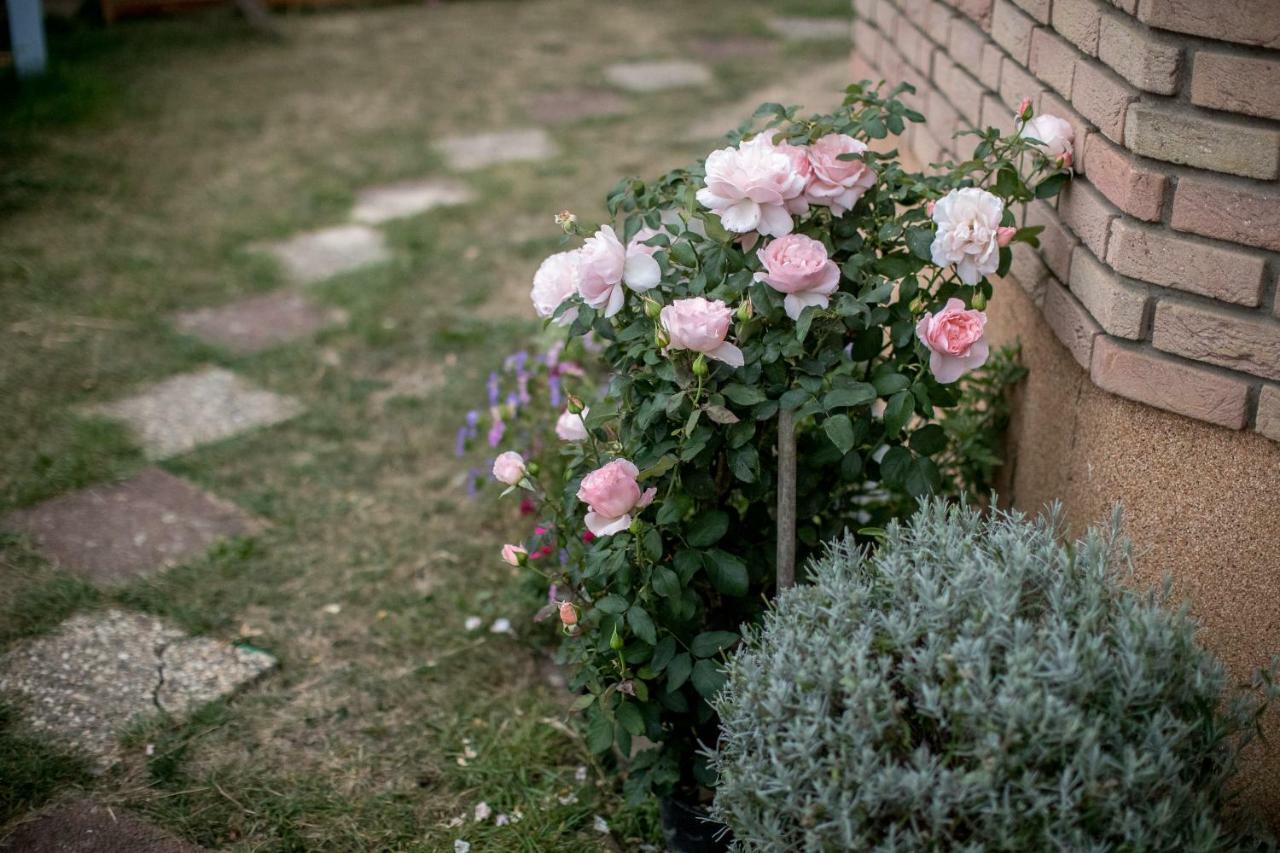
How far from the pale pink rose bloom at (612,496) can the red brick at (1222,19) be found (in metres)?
1.09

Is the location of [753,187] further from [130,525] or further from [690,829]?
[130,525]

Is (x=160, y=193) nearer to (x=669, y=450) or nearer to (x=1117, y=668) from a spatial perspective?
(x=669, y=450)

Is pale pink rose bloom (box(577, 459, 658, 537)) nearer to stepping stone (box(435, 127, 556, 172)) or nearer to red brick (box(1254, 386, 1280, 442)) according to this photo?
red brick (box(1254, 386, 1280, 442))

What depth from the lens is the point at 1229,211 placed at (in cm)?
192

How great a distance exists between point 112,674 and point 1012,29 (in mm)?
2348

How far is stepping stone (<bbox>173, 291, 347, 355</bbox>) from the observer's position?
4102mm

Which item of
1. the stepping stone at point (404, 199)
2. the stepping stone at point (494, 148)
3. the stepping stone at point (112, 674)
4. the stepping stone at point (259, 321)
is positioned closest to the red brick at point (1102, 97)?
the stepping stone at point (112, 674)

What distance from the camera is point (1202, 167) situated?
194cm

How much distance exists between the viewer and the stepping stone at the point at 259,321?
410 cm

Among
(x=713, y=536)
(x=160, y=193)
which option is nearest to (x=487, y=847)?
(x=713, y=536)

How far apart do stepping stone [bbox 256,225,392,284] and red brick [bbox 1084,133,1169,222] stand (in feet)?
10.1

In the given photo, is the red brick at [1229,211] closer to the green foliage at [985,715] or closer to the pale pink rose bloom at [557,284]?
the green foliage at [985,715]

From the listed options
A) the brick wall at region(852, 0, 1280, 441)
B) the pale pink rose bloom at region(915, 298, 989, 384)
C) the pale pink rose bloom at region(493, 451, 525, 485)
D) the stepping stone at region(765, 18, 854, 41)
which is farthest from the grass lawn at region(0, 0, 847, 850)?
the brick wall at region(852, 0, 1280, 441)

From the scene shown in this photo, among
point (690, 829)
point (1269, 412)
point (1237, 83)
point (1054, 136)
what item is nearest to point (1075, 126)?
point (1054, 136)
